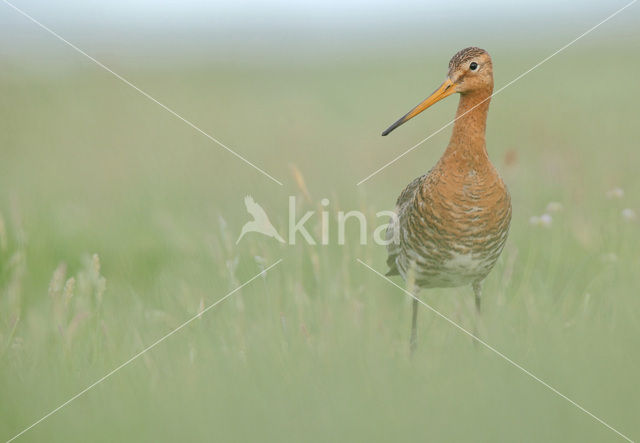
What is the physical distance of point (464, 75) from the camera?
4090 mm

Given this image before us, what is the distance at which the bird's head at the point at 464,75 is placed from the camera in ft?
13.3

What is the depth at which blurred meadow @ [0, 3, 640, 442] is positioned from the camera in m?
2.73

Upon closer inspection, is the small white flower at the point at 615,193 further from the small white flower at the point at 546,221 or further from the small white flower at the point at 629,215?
the small white flower at the point at 546,221

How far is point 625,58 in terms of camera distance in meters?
14.1

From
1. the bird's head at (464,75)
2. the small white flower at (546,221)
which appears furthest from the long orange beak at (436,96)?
the small white flower at (546,221)

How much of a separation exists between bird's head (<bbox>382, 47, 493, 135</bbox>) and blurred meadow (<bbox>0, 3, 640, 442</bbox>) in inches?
32.8

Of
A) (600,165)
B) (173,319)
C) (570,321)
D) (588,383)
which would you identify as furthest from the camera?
(600,165)

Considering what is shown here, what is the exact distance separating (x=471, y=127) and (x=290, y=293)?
141 cm

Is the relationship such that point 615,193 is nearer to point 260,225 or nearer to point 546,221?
point 546,221

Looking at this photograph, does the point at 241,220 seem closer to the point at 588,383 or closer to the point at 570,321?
the point at 570,321

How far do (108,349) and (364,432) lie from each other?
152 centimetres

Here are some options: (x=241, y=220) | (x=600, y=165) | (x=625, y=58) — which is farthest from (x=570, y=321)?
(x=625, y=58)

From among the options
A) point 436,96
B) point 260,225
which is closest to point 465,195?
point 436,96

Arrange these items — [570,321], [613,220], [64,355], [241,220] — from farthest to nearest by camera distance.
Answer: [241,220] → [613,220] → [570,321] → [64,355]
